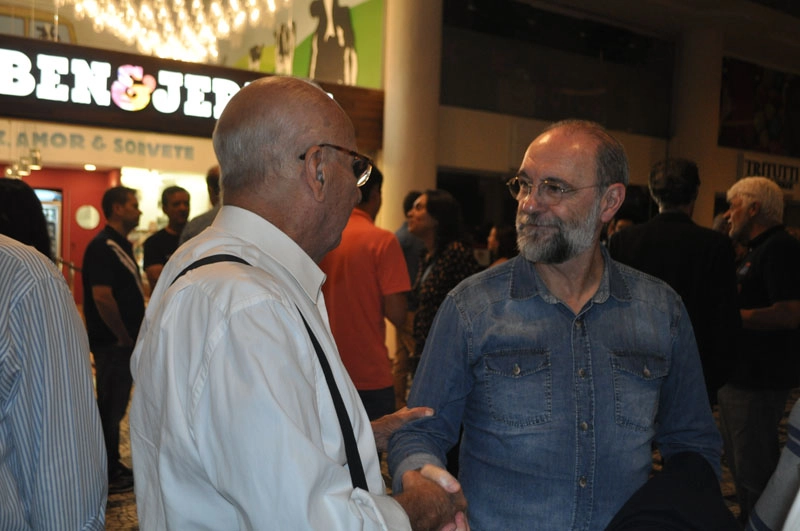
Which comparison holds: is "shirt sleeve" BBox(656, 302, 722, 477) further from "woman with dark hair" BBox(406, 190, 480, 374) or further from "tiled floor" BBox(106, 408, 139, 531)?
"tiled floor" BBox(106, 408, 139, 531)

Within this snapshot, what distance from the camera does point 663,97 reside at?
40.0 ft

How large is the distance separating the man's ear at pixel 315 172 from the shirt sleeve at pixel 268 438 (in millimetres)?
305

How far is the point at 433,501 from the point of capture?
1.35 m

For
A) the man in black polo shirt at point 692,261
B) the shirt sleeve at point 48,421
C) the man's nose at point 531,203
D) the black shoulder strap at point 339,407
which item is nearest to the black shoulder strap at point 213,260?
the black shoulder strap at point 339,407

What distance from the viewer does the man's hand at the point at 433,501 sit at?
1299 millimetres

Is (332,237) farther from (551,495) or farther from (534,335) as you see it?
(551,495)

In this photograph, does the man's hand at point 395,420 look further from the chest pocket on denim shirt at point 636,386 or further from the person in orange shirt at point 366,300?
the person in orange shirt at point 366,300

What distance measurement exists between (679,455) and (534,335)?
1.49ft

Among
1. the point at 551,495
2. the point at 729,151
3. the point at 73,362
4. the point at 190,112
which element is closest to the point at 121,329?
the point at 73,362

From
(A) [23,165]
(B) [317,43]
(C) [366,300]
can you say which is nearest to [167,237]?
(C) [366,300]

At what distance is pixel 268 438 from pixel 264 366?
99 millimetres

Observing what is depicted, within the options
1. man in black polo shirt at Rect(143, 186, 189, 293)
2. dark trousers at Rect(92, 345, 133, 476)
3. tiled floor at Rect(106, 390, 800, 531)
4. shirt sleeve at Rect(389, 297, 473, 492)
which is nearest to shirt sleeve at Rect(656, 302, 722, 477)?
shirt sleeve at Rect(389, 297, 473, 492)

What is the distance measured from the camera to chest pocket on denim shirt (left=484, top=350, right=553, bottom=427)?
173 cm

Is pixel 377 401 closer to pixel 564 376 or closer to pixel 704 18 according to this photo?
pixel 564 376
